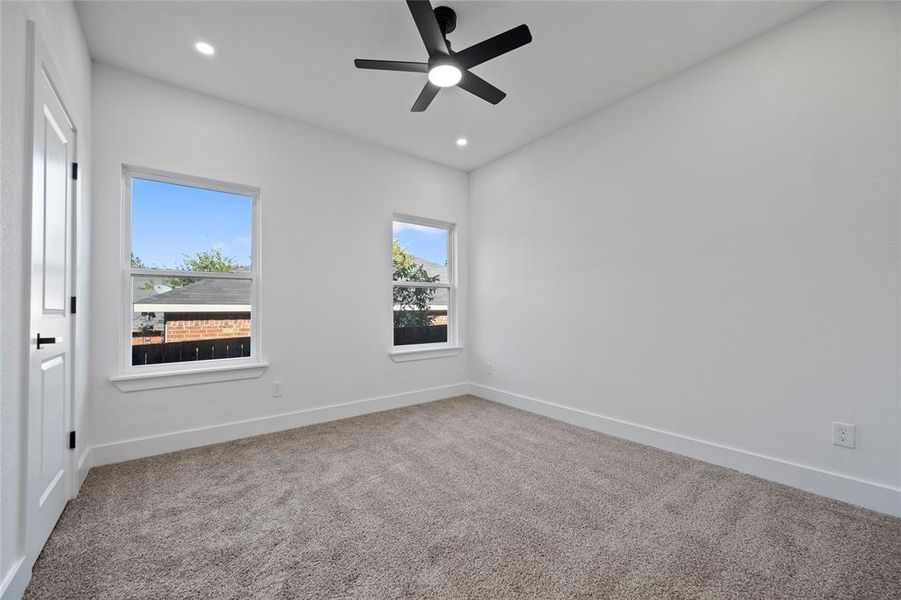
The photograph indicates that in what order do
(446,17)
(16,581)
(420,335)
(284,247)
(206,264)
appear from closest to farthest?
(16,581) → (446,17) → (206,264) → (284,247) → (420,335)

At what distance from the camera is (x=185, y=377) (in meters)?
2.91

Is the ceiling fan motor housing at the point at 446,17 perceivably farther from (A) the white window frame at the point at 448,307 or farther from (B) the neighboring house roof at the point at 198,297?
(B) the neighboring house roof at the point at 198,297

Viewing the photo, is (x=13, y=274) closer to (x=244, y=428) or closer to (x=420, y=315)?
(x=244, y=428)

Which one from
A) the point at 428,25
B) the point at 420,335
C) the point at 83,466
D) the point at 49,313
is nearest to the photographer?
the point at 49,313

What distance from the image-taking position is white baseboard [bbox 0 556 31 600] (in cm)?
127

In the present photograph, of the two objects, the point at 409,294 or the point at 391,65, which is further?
the point at 409,294

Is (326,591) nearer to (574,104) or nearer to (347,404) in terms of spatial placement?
(347,404)

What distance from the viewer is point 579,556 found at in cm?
166

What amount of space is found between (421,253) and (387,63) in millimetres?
2424

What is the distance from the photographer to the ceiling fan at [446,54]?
1.90 meters

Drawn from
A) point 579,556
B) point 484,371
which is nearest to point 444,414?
point 484,371

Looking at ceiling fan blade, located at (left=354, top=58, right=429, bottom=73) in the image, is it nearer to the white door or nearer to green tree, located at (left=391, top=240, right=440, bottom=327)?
the white door

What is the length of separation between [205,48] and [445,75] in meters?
1.64

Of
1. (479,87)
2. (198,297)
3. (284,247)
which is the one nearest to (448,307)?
(284,247)
